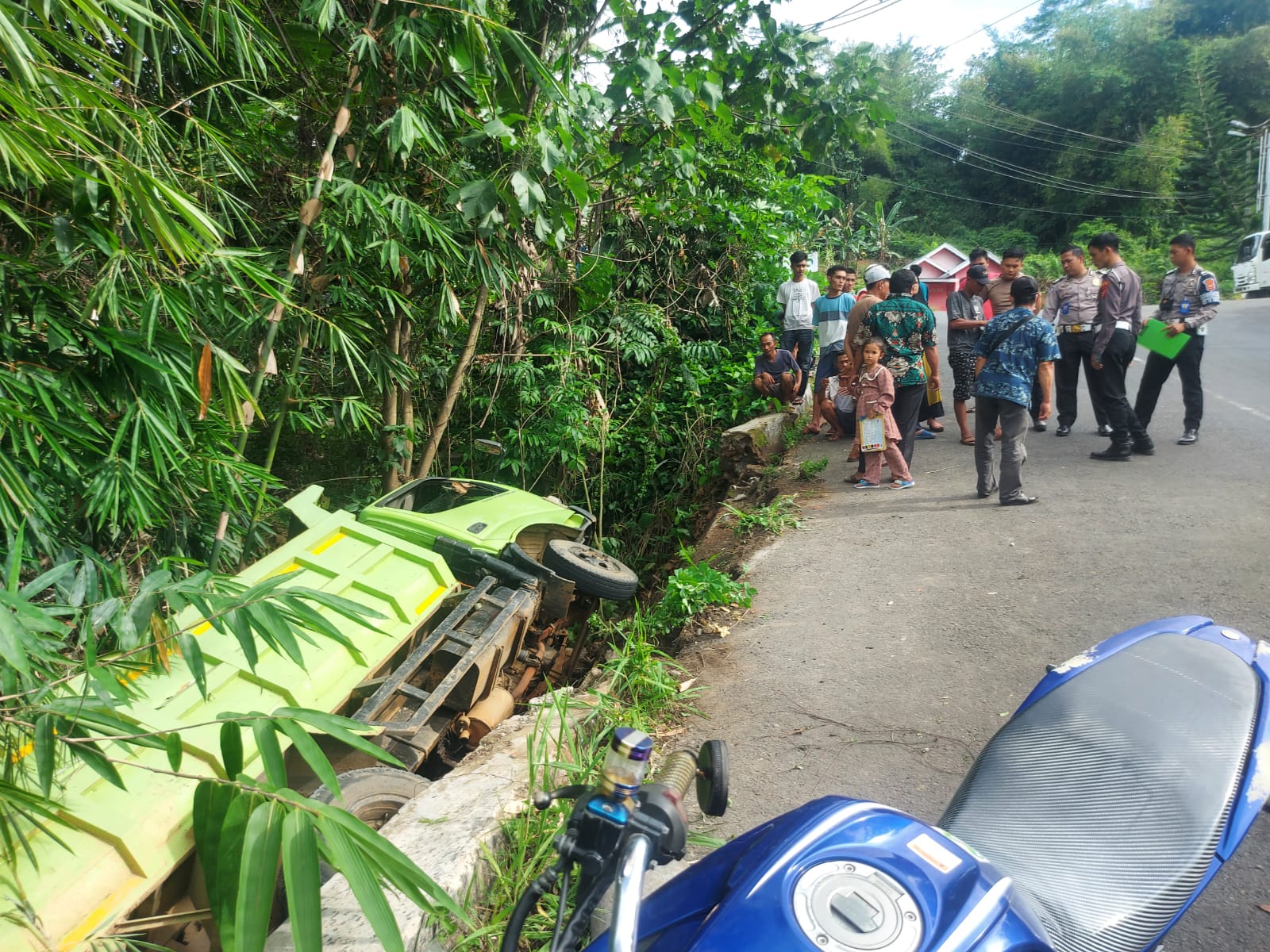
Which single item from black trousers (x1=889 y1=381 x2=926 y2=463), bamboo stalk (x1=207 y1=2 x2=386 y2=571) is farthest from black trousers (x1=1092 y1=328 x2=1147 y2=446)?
bamboo stalk (x1=207 y1=2 x2=386 y2=571)

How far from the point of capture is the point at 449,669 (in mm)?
4270

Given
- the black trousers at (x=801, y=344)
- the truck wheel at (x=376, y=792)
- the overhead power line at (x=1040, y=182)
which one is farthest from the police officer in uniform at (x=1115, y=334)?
the overhead power line at (x=1040, y=182)

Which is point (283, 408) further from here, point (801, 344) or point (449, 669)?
point (801, 344)

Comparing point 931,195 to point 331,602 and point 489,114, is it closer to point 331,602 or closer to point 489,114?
point 489,114

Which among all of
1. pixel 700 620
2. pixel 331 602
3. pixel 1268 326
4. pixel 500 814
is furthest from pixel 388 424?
pixel 1268 326

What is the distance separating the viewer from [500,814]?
3082mm

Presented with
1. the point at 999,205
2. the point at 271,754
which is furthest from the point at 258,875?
the point at 999,205

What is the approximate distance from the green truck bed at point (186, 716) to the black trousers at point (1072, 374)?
571cm

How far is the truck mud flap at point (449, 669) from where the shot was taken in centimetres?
378

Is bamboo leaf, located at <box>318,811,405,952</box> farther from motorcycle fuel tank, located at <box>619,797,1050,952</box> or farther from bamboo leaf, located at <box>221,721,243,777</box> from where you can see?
motorcycle fuel tank, located at <box>619,797,1050,952</box>

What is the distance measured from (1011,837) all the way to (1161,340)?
6.06m

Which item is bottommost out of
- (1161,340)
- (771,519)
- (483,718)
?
(483,718)

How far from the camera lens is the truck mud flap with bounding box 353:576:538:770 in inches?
149

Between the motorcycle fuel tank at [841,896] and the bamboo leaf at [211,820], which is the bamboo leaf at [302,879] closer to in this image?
the bamboo leaf at [211,820]
